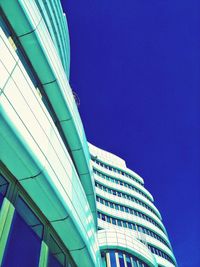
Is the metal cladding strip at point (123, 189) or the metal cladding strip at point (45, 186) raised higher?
the metal cladding strip at point (123, 189)

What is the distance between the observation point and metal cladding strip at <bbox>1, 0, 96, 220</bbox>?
20.5ft

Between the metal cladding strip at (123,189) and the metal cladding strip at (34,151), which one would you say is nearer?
the metal cladding strip at (34,151)

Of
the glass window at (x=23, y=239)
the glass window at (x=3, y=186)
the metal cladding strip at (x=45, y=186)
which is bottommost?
the glass window at (x=23, y=239)

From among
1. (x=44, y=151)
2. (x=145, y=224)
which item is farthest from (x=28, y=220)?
(x=145, y=224)

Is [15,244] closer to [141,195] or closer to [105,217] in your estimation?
[105,217]

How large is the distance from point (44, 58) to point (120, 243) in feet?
48.9

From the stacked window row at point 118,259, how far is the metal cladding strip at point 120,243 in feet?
1.22

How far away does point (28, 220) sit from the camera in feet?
16.6

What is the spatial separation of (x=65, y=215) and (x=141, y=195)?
44.0m

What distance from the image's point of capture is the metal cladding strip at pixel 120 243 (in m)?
16.6

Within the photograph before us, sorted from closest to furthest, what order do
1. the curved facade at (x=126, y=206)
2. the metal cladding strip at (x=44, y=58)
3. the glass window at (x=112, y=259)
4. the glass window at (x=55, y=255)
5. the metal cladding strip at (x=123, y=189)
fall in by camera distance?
the glass window at (x=55, y=255), the metal cladding strip at (x=44, y=58), the glass window at (x=112, y=259), the curved facade at (x=126, y=206), the metal cladding strip at (x=123, y=189)

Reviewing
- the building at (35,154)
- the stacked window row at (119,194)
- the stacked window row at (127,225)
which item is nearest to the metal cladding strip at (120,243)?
the building at (35,154)

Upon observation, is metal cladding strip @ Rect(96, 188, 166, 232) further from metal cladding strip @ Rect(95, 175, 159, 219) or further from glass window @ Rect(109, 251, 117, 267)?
glass window @ Rect(109, 251, 117, 267)

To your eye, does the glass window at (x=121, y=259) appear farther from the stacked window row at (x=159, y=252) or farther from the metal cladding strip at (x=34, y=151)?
the stacked window row at (x=159, y=252)
